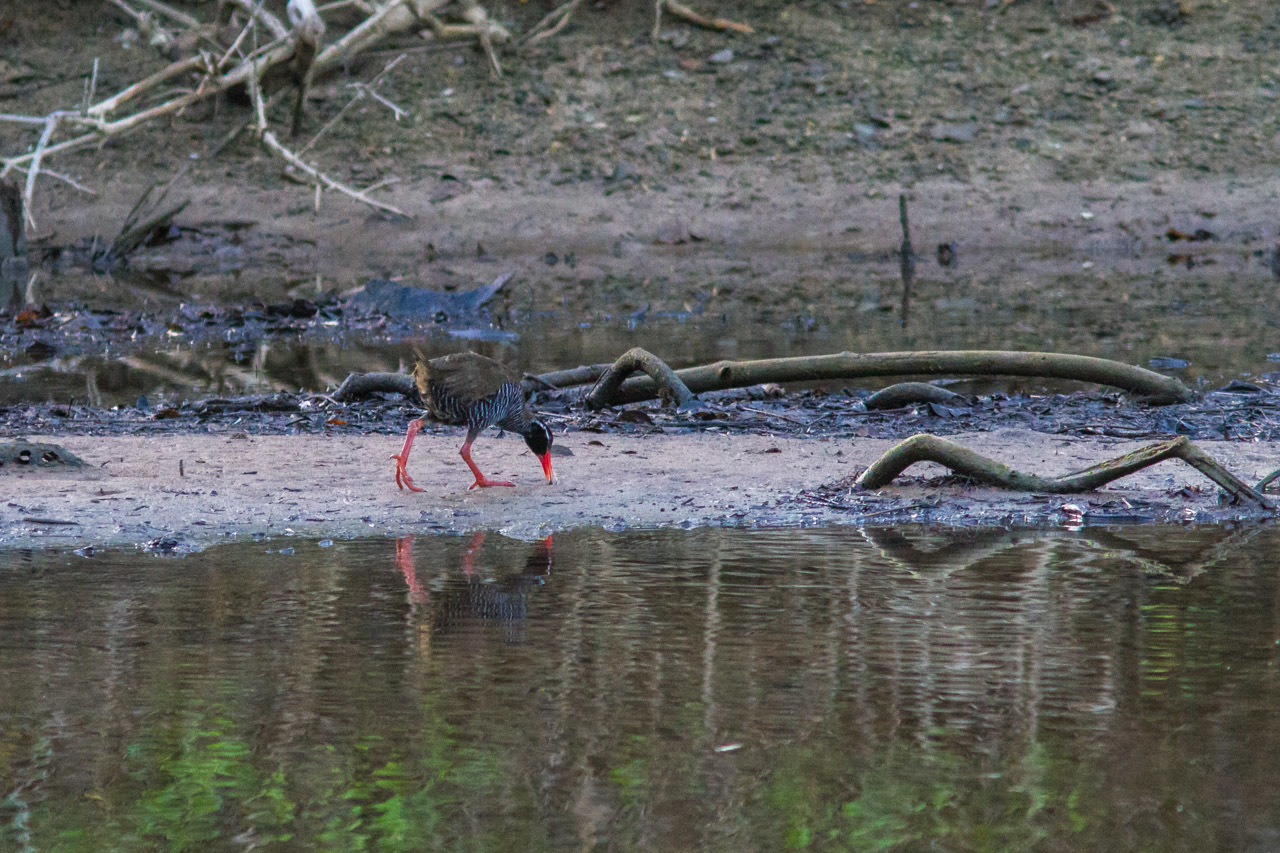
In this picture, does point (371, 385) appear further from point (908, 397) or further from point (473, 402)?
point (908, 397)

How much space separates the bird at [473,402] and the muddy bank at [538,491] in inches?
5.9

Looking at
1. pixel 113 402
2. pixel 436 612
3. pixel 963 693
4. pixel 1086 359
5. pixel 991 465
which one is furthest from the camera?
pixel 113 402

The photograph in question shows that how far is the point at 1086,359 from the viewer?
29.9 ft

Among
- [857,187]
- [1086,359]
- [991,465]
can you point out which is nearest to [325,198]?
[857,187]

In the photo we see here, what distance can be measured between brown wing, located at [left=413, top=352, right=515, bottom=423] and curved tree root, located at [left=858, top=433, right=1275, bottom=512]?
174cm

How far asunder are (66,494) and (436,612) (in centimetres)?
254

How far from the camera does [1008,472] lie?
692 cm

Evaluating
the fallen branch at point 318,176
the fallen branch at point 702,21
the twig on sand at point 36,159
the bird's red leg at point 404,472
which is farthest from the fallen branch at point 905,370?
the fallen branch at point 702,21

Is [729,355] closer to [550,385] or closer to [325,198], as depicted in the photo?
[550,385]

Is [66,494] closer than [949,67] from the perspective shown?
Yes

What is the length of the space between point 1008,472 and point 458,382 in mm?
2460

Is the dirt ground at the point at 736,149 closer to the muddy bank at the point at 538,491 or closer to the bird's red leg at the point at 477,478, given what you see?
the muddy bank at the point at 538,491

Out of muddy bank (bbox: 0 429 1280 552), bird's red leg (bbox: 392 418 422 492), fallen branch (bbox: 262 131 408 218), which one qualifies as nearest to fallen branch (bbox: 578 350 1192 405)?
muddy bank (bbox: 0 429 1280 552)

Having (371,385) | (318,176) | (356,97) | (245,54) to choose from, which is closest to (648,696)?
(371,385)
